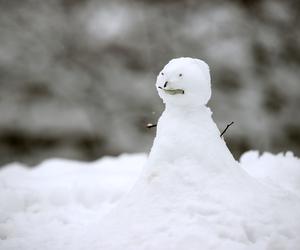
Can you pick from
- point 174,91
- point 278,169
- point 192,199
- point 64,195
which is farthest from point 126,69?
point 192,199

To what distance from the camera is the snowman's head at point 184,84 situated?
1.50m

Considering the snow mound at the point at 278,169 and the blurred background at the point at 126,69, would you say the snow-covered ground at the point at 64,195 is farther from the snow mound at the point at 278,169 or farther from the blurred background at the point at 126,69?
the blurred background at the point at 126,69

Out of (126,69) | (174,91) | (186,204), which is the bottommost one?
(186,204)

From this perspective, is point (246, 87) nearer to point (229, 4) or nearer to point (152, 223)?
point (229, 4)

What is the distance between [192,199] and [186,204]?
0.10ft

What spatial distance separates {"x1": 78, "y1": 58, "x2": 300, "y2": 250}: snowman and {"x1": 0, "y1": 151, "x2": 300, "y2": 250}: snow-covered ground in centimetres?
26

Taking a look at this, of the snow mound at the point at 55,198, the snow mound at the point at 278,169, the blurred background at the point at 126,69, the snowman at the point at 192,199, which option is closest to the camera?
the snowman at the point at 192,199

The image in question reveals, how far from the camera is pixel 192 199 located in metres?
1.39

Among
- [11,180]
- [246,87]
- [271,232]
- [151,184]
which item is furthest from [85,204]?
[246,87]

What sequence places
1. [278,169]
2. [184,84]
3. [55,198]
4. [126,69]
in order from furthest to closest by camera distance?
[126,69] → [55,198] → [278,169] → [184,84]

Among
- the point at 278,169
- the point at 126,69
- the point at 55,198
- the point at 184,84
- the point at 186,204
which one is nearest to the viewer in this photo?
the point at 186,204

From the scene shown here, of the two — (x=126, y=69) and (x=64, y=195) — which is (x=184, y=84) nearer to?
(x=64, y=195)

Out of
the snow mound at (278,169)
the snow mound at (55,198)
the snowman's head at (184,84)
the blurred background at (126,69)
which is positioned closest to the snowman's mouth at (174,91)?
the snowman's head at (184,84)

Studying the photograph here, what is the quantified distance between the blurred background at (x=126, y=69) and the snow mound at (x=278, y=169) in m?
4.44
